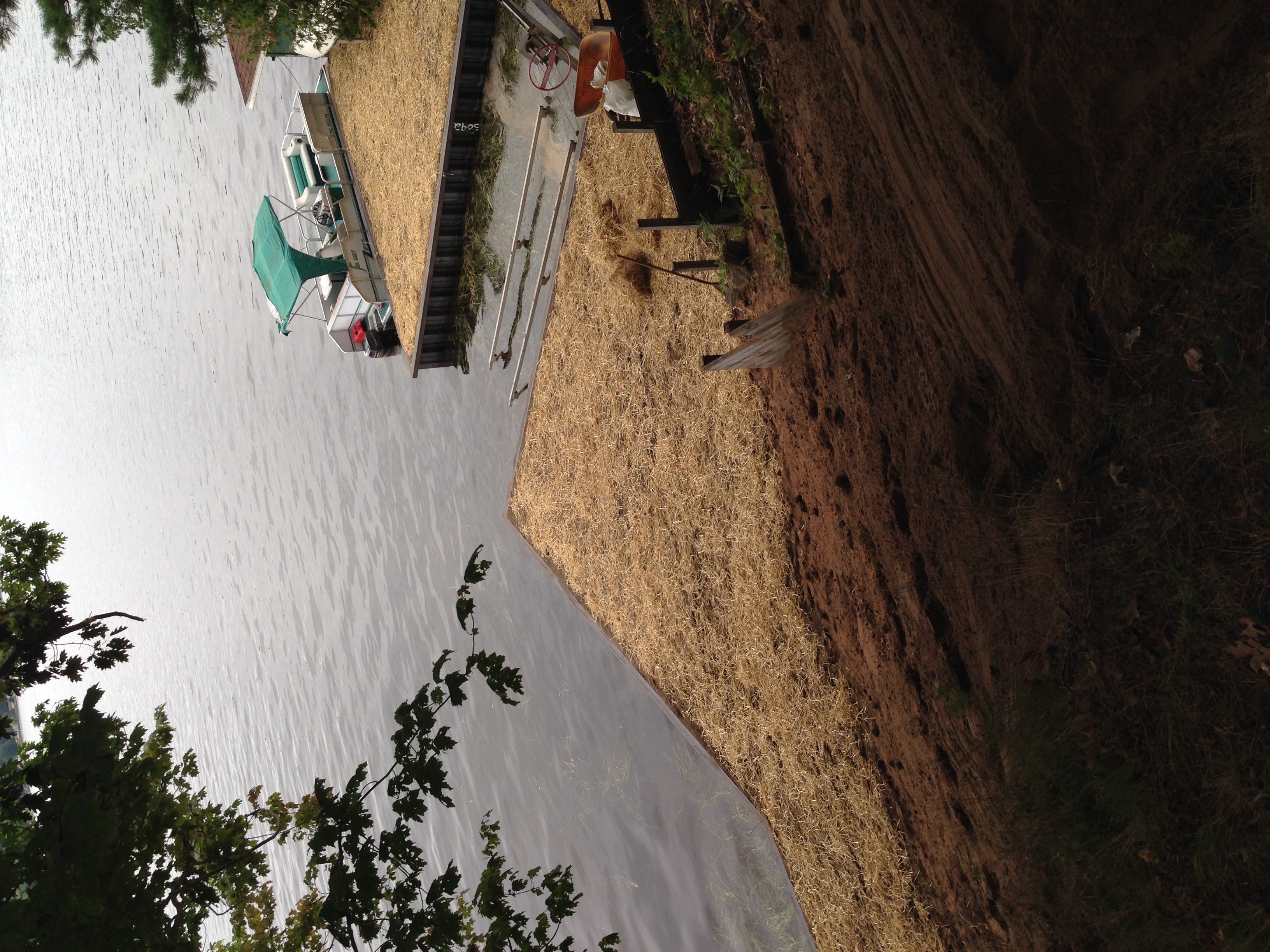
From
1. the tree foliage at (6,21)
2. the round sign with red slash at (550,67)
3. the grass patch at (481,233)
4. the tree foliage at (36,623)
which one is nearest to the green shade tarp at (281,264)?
the grass patch at (481,233)

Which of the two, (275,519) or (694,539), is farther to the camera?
(275,519)

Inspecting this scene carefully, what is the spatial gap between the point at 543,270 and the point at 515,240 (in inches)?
25.1

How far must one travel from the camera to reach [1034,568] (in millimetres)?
5359

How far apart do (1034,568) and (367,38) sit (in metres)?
11.2

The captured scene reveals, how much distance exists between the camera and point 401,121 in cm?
1202

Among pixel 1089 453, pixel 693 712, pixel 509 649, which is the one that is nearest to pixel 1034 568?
pixel 1089 453

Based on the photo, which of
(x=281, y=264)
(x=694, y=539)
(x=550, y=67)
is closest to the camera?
(x=694, y=539)

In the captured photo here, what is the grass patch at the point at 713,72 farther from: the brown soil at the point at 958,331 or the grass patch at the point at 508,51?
the grass patch at the point at 508,51

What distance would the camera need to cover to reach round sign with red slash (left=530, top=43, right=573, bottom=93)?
30.5ft

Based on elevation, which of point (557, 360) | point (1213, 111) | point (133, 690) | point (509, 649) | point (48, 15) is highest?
point (133, 690)

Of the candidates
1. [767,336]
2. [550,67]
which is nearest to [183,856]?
[767,336]

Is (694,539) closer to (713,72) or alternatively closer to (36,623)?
(713,72)

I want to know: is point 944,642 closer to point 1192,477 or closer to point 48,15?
point 1192,477

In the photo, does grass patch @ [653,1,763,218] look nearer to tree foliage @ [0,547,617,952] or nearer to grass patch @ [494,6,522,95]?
grass patch @ [494,6,522,95]
